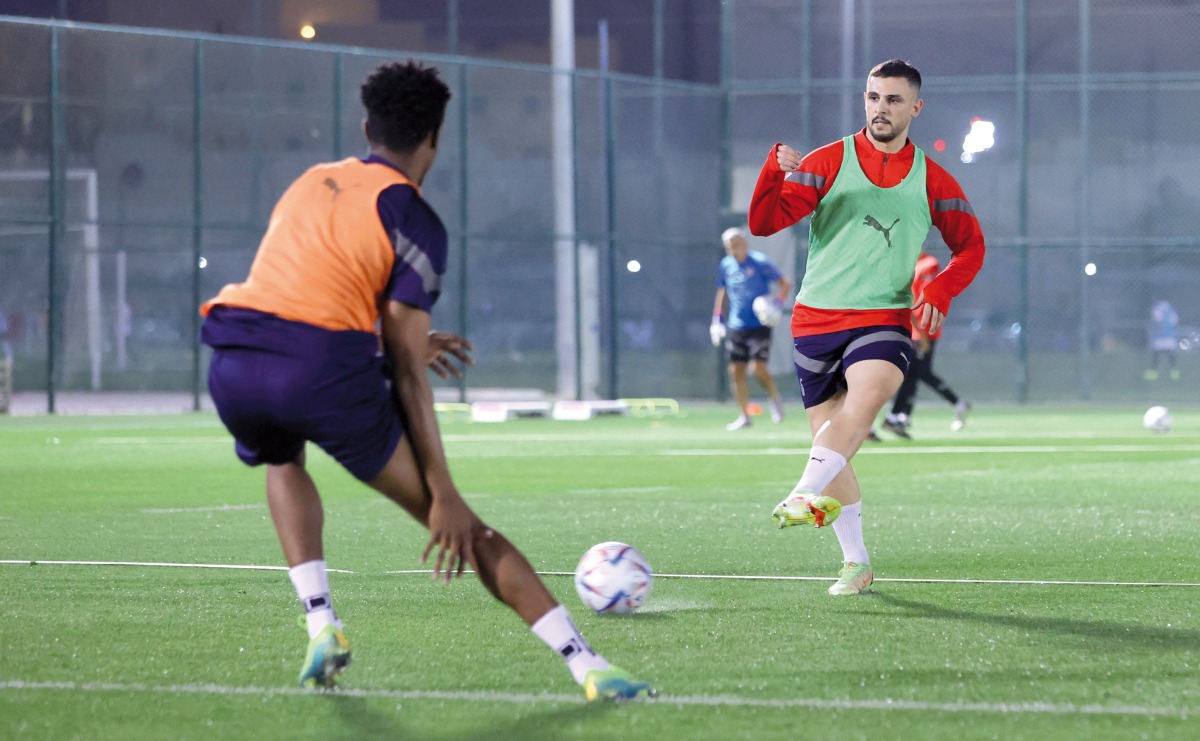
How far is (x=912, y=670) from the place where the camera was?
4.85m

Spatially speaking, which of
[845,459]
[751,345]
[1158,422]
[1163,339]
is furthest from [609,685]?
[1163,339]

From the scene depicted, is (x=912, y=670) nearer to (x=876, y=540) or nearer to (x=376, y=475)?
(x=376, y=475)

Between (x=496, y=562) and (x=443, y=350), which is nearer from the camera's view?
(x=496, y=562)

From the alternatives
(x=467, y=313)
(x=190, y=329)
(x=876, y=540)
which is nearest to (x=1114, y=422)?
(x=467, y=313)

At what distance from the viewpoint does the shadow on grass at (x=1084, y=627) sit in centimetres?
535

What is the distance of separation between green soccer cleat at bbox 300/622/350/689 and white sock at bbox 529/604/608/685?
58cm

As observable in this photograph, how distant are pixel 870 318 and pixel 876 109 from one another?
833mm

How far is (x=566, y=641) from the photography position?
4336 millimetres

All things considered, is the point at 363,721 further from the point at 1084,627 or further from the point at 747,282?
the point at 747,282

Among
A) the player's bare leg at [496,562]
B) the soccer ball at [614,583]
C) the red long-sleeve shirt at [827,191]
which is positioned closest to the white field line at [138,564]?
the soccer ball at [614,583]

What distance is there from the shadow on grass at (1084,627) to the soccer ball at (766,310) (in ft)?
39.8

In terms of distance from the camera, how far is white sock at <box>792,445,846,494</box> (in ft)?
20.2

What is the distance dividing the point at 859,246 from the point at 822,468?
0.96 metres

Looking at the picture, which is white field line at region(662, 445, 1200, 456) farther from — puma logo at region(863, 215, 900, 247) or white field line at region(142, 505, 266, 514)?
puma logo at region(863, 215, 900, 247)
